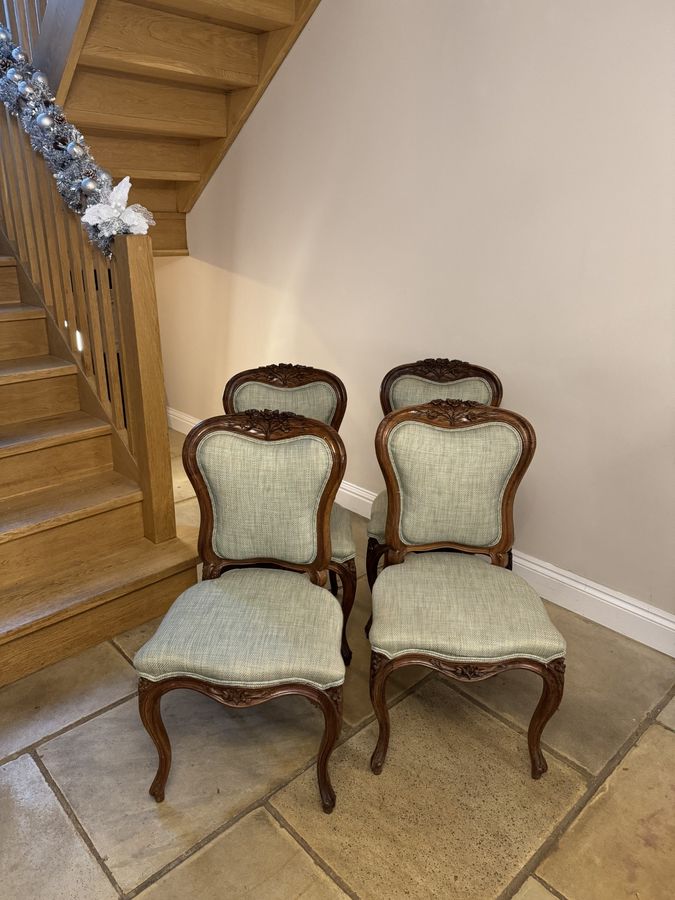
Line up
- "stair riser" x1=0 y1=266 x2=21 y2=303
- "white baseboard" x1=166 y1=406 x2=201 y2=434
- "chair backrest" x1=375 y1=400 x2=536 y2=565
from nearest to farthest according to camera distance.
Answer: "chair backrest" x1=375 y1=400 x2=536 y2=565, "stair riser" x1=0 y1=266 x2=21 y2=303, "white baseboard" x1=166 y1=406 x2=201 y2=434

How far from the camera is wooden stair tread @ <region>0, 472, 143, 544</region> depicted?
2.24 meters

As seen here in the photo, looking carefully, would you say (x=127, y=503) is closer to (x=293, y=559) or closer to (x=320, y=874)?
(x=293, y=559)

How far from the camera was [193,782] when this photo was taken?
69.0 inches

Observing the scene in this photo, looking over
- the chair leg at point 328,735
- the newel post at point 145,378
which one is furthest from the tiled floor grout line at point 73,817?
the newel post at point 145,378

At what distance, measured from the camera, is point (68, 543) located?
2365 millimetres

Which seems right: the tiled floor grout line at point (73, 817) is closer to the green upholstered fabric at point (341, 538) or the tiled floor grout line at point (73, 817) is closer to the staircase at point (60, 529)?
the staircase at point (60, 529)

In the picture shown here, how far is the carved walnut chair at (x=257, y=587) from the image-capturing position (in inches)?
61.8

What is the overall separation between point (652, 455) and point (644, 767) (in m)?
1.02

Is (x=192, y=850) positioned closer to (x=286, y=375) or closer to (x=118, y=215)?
(x=286, y=375)

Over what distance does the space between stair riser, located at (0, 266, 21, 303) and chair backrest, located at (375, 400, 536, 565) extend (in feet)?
6.90

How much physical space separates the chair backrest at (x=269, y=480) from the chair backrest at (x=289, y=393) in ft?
2.06

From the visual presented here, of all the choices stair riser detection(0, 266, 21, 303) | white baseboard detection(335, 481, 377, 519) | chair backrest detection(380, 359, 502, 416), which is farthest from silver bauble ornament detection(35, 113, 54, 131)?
white baseboard detection(335, 481, 377, 519)

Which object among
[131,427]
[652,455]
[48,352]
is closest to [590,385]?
[652,455]

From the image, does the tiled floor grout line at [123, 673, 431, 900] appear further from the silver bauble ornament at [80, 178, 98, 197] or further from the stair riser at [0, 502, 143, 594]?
the silver bauble ornament at [80, 178, 98, 197]
